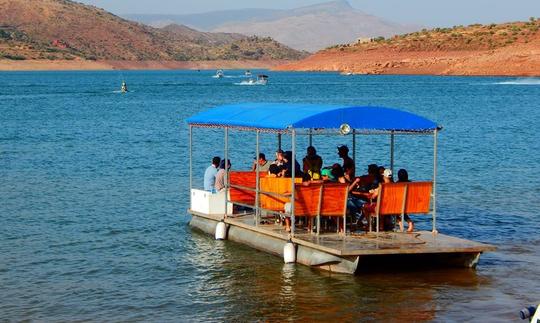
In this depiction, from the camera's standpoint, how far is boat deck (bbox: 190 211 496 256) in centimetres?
1680

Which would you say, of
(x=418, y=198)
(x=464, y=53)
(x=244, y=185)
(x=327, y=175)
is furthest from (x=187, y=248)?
(x=464, y=53)

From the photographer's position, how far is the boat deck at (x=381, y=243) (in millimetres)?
16797

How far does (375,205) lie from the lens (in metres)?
18.3

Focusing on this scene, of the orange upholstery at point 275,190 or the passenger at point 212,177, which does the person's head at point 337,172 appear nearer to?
the orange upholstery at point 275,190

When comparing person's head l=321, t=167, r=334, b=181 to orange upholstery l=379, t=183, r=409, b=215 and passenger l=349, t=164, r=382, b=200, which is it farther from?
orange upholstery l=379, t=183, r=409, b=215

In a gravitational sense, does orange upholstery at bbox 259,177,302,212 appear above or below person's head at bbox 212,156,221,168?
below

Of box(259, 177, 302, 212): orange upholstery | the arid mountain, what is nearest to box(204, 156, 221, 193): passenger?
box(259, 177, 302, 212): orange upholstery

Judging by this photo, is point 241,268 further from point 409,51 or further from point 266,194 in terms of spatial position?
point 409,51

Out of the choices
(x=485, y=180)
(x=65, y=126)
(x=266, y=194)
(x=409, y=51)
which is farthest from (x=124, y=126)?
(x=409, y=51)

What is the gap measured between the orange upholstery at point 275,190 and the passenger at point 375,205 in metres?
1.46

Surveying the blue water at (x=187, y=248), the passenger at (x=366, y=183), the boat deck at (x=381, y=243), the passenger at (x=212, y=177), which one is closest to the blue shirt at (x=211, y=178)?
the passenger at (x=212, y=177)

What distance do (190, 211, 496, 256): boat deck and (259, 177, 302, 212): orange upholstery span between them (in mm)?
513

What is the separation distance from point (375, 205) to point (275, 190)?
2.09 metres

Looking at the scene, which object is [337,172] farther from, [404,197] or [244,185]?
[244,185]
